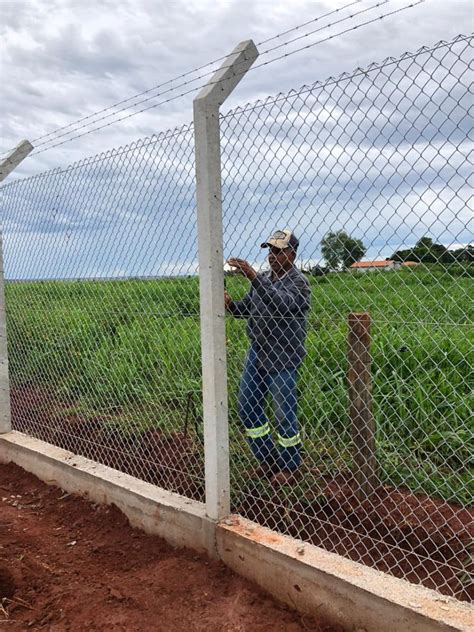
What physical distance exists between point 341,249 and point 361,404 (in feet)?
4.34

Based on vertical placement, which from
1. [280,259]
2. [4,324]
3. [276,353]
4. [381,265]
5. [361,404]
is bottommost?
[361,404]

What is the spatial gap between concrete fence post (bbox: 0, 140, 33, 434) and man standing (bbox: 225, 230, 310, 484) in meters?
2.42

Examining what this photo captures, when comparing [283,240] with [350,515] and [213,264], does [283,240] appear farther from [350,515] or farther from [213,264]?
[350,515]

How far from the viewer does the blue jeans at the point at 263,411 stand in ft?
12.3

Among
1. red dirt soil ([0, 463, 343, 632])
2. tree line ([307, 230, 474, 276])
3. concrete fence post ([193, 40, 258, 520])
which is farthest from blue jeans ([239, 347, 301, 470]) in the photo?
tree line ([307, 230, 474, 276])

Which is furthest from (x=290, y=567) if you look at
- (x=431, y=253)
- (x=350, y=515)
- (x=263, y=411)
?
(x=431, y=253)

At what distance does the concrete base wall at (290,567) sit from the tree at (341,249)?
4.61ft

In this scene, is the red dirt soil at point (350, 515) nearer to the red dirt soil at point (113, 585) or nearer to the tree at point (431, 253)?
the red dirt soil at point (113, 585)

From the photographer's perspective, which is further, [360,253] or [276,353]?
[276,353]

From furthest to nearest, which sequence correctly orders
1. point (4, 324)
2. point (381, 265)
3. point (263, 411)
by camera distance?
point (4, 324) → point (263, 411) → point (381, 265)

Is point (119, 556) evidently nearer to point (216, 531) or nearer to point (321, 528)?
point (216, 531)

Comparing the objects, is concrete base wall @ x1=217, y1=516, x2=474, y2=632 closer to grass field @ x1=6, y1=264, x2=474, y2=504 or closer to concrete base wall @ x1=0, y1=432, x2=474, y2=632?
concrete base wall @ x1=0, y1=432, x2=474, y2=632

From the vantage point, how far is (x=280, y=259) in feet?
11.7

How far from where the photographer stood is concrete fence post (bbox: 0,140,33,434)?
488cm
